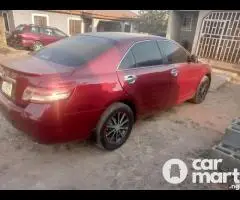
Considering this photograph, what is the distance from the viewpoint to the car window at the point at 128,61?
3265 millimetres

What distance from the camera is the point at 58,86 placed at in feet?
8.38

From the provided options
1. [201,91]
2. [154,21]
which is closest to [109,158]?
[201,91]

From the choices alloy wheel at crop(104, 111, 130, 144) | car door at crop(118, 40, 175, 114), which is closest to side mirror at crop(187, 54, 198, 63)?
car door at crop(118, 40, 175, 114)

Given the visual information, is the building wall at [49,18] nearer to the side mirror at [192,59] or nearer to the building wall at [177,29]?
the building wall at [177,29]

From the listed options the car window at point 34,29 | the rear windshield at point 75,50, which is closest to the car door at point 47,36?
the car window at point 34,29

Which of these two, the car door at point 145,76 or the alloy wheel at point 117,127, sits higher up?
the car door at point 145,76

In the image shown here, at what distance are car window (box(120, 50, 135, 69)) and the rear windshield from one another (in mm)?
276

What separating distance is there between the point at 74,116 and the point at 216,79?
648 centimetres

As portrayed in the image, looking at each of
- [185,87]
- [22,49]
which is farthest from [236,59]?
[22,49]

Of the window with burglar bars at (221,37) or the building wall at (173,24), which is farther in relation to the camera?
the building wall at (173,24)

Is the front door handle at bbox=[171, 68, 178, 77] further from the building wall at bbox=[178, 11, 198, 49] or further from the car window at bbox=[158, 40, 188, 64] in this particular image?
the building wall at bbox=[178, 11, 198, 49]

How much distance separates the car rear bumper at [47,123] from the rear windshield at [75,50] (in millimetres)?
702

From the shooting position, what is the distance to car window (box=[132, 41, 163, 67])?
352cm
